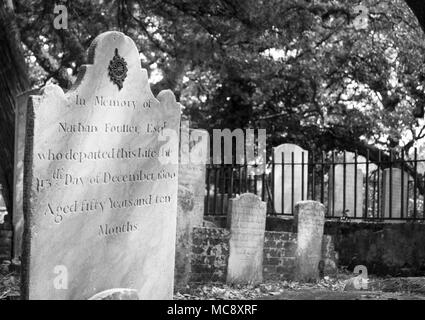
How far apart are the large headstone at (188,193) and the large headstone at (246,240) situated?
62cm

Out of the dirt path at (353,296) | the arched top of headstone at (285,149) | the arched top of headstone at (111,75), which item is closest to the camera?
the arched top of headstone at (111,75)

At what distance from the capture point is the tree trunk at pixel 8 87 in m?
10.9

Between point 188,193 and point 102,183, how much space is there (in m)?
3.01

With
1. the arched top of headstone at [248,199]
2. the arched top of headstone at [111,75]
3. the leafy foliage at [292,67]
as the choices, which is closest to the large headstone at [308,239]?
the arched top of headstone at [248,199]

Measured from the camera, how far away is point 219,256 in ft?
32.3

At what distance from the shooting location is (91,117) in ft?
21.4

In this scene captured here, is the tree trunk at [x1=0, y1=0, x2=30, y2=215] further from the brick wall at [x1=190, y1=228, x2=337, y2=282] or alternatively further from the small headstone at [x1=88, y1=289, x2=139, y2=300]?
the small headstone at [x1=88, y1=289, x2=139, y2=300]

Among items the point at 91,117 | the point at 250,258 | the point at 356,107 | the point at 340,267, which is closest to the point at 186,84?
the point at 356,107

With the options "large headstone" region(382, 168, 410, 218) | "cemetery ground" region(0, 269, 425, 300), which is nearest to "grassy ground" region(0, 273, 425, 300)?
"cemetery ground" region(0, 269, 425, 300)

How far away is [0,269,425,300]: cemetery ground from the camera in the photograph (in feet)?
25.9

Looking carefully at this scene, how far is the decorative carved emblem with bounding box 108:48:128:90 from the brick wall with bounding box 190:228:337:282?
3344mm

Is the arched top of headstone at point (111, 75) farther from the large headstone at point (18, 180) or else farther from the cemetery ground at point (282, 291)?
the large headstone at point (18, 180)

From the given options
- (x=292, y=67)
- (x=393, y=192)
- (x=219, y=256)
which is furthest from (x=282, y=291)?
(x=292, y=67)
